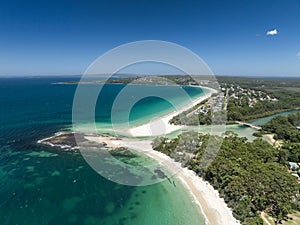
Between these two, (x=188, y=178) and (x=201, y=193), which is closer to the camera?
(x=201, y=193)

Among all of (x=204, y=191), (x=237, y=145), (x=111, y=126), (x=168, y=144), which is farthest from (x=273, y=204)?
(x=111, y=126)

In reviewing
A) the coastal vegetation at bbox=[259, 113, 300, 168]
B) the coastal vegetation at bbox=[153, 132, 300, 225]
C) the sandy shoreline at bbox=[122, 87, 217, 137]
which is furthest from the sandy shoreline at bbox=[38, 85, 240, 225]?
the coastal vegetation at bbox=[259, 113, 300, 168]

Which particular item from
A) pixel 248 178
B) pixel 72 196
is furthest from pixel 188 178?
pixel 72 196

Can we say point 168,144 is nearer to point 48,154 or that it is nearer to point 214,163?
point 214,163

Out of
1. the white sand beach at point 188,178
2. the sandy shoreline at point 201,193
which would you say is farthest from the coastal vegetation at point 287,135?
the white sand beach at point 188,178

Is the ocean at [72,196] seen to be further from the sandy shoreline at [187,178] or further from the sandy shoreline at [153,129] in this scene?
the sandy shoreline at [153,129]

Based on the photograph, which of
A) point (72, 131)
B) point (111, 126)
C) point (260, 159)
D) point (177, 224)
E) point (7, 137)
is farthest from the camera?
point (111, 126)

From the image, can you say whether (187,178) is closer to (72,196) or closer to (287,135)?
(72,196)
